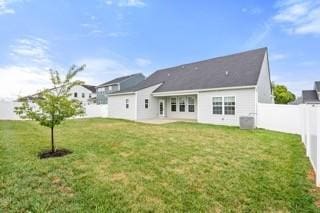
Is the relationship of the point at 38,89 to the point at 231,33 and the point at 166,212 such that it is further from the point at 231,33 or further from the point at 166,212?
the point at 231,33

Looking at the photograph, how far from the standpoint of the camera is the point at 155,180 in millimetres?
4504

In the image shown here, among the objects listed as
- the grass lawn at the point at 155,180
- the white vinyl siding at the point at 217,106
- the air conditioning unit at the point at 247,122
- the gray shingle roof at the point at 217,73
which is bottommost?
the grass lawn at the point at 155,180

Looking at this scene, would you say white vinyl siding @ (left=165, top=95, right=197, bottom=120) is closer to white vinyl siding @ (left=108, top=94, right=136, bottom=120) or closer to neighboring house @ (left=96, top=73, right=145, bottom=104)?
white vinyl siding @ (left=108, top=94, right=136, bottom=120)

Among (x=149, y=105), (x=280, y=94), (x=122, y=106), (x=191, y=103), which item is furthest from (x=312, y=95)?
(x=122, y=106)

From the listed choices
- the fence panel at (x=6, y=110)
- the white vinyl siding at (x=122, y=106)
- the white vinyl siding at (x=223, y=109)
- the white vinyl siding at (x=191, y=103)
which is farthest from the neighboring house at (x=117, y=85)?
the white vinyl siding at (x=223, y=109)

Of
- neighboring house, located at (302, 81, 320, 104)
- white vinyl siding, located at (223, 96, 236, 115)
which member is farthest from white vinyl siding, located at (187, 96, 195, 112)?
neighboring house, located at (302, 81, 320, 104)

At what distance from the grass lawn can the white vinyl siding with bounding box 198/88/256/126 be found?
746 centimetres

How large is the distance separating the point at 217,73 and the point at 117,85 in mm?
27679

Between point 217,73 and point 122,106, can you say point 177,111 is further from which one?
point 122,106

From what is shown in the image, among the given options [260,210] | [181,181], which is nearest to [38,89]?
[181,181]

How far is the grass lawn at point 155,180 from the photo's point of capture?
3.47m

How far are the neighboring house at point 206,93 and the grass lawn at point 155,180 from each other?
8.10 meters

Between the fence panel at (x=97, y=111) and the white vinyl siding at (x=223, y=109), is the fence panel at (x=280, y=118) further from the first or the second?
the fence panel at (x=97, y=111)

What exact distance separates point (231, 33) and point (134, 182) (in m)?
19.1
